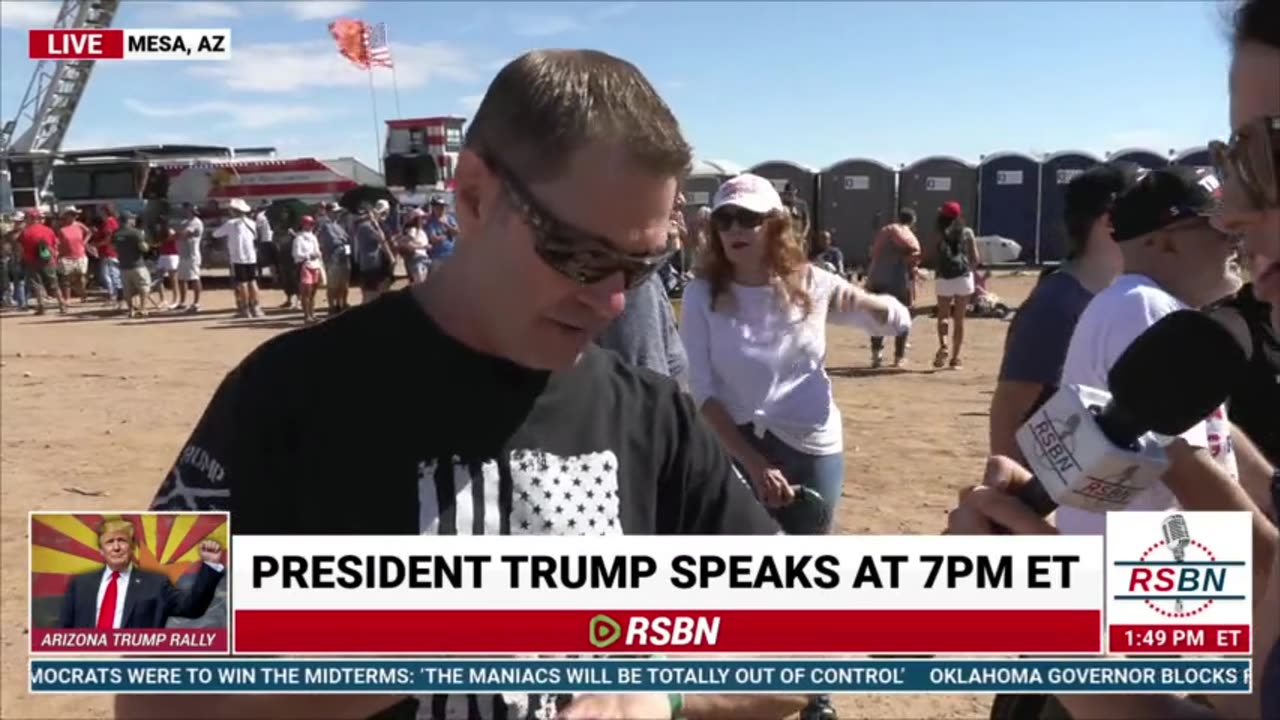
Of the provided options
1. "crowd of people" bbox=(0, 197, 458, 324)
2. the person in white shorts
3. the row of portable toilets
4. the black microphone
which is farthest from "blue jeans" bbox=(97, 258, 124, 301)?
the black microphone

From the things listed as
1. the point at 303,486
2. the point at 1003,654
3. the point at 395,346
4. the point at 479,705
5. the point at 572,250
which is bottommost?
the point at 1003,654

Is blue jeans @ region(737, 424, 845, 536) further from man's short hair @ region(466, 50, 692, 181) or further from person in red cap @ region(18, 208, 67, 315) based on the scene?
person in red cap @ region(18, 208, 67, 315)

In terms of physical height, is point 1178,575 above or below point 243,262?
below

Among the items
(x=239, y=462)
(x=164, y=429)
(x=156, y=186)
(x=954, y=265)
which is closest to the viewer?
(x=239, y=462)

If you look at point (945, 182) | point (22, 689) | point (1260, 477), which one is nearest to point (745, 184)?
point (1260, 477)

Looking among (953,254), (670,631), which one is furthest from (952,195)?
(670,631)

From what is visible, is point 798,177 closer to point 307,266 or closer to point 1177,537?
point 307,266

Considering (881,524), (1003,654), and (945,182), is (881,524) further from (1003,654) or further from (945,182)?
(945,182)

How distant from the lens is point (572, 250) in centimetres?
167

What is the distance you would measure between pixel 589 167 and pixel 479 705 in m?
0.83

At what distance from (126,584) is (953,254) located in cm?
1144

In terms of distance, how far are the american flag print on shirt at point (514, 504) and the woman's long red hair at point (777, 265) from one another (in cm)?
252

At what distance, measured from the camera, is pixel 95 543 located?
1902 mm

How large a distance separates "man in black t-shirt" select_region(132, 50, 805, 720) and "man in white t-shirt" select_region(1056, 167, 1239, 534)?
167 cm
